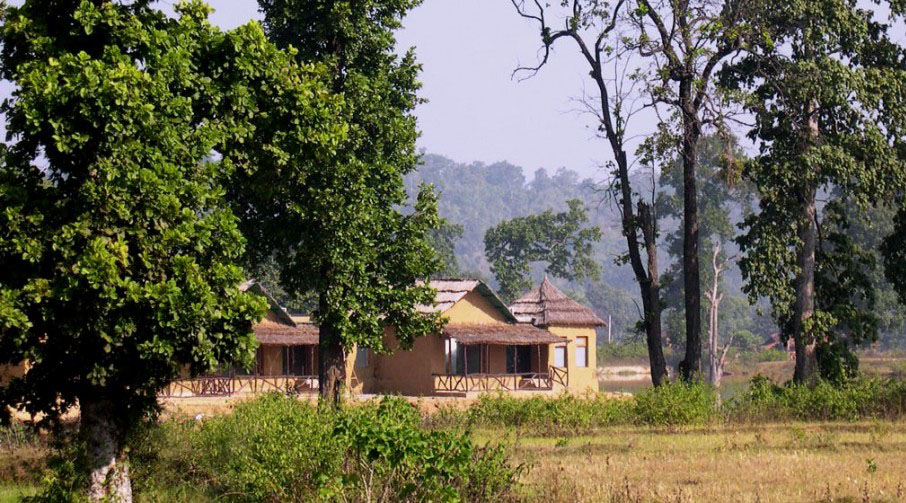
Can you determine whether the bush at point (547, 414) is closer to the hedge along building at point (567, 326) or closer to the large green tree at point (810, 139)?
the large green tree at point (810, 139)

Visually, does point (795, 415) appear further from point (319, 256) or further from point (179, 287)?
point (179, 287)

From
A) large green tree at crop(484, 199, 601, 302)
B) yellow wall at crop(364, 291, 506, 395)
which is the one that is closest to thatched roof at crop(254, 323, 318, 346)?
yellow wall at crop(364, 291, 506, 395)

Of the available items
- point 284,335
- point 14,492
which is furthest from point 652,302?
point 14,492

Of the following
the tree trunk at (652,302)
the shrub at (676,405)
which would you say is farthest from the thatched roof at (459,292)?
the shrub at (676,405)

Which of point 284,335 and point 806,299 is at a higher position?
point 806,299

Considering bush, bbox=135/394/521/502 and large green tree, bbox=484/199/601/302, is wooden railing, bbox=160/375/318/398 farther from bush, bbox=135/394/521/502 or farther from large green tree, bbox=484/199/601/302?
large green tree, bbox=484/199/601/302

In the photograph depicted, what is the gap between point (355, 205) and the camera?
2309cm

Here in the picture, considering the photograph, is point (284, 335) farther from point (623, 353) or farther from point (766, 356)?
point (766, 356)

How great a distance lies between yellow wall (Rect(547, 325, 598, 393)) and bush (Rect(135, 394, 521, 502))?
29.2 metres

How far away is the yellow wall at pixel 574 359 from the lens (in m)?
44.8

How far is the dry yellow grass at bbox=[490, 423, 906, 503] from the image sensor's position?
1355 centimetres

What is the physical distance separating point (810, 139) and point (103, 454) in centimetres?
1915

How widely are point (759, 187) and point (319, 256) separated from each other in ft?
35.6

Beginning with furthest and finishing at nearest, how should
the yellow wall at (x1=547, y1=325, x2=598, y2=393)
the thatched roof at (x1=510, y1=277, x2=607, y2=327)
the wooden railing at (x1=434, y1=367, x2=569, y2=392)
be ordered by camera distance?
the yellow wall at (x1=547, y1=325, x2=598, y2=393) < the thatched roof at (x1=510, y1=277, x2=607, y2=327) < the wooden railing at (x1=434, y1=367, x2=569, y2=392)
